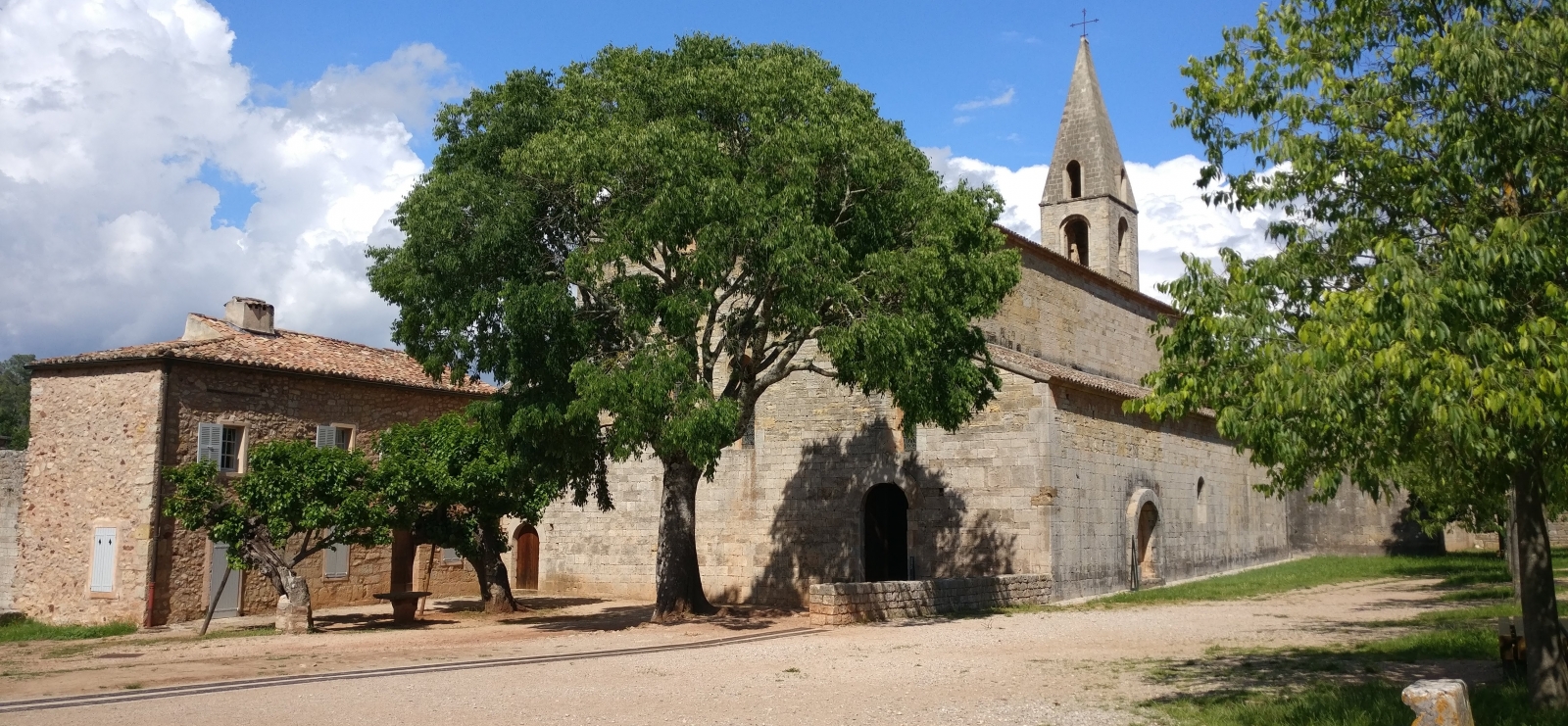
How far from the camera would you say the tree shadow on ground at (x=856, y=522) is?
23.2 m

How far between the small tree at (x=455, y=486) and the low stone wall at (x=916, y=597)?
5.44 m

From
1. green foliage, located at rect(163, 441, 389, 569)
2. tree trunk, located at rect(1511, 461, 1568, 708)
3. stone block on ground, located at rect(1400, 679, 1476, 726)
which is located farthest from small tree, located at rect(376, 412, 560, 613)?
stone block on ground, located at rect(1400, 679, 1476, 726)

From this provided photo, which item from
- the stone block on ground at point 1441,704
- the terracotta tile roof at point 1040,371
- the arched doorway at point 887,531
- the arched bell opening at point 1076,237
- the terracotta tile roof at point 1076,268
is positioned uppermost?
the arched bell opening at point 1076,237

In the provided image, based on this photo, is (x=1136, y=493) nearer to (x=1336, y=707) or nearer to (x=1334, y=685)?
(x=1334, y=685)

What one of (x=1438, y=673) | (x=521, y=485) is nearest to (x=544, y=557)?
(x=521, y=485)

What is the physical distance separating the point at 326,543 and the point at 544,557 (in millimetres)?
8776

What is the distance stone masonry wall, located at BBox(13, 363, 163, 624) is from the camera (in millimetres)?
20859

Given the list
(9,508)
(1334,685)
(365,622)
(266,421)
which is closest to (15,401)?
(9,508)

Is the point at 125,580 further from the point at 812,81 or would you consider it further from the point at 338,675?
the point at 812,81

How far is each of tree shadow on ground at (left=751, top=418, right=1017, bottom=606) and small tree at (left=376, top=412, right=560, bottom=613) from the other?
5664 millimetres

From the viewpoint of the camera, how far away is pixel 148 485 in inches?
821

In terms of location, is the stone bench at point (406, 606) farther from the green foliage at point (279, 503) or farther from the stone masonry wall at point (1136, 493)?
the stone masonry wall at point (1136, 493)

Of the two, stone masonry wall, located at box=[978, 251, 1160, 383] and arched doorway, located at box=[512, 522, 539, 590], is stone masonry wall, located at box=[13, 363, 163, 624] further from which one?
stone masonry wall, located at box=[978, 251, 1160, 383]

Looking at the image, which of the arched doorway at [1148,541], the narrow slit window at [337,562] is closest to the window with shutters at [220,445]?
the narrow slit window at [337,562]
